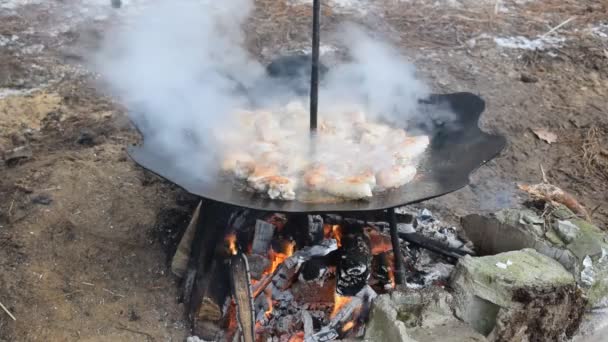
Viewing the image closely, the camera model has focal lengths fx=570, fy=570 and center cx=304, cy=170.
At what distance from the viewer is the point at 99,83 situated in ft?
20.8

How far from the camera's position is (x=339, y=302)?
3.56 meters

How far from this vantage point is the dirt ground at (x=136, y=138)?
3.70 metres

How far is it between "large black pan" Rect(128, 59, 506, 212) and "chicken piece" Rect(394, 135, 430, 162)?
8 cm

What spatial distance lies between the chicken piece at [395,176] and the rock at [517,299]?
1.92ft

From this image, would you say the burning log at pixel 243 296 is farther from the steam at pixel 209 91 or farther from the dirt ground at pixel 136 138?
the steam at pixel 209 91

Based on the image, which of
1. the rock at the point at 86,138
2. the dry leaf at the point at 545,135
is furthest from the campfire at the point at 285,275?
the dry leaf at the point at 545,135

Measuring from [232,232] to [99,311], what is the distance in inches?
38.1

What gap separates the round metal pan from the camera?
2.99m

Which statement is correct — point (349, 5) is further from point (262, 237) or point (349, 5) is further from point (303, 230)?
point (262, 237)

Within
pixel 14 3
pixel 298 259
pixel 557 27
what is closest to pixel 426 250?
pixel 298 259

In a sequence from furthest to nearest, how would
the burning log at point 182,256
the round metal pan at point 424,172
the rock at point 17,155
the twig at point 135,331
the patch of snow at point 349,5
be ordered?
the patch of snow at point 349,5 → the rock at point 17,155 → the burning log at point 182,256 → the twig at point 135,331 → the round metal pan at point 424,172

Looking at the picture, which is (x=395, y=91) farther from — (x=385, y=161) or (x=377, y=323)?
(x=377, y=323)

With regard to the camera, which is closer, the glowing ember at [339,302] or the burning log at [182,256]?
the glowing ember at [339,302]

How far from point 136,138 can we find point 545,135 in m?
4.18
